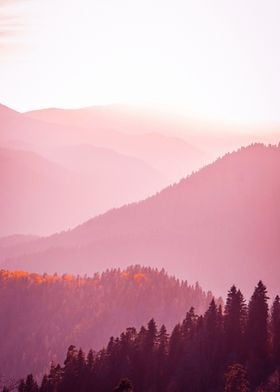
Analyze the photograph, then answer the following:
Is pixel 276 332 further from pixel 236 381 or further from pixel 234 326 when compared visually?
pixel 236 381

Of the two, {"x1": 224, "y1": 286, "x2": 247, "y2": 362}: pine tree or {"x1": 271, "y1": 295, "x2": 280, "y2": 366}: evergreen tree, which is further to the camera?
{"x1": 224, "y1": 286, "x2": 247, "y2": 362}: pine tree

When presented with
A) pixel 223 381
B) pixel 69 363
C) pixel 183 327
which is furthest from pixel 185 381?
pixel 69 363

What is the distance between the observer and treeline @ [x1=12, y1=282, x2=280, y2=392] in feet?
400

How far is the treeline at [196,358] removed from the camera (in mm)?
121875

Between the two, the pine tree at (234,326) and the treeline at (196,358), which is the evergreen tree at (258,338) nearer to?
the treeline at (196,358)

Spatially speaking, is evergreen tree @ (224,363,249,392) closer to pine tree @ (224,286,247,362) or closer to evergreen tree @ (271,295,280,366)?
evergreen tree @ (271,295,280,366)

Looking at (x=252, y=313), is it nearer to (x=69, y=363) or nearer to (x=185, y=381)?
(x=185, y=381)

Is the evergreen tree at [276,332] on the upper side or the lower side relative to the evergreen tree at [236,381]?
upper

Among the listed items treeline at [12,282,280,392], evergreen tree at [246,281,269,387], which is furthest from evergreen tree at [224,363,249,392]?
evergreen tree at [246,281,269,387]

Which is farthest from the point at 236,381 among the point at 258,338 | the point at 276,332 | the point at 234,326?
the point at 234,326

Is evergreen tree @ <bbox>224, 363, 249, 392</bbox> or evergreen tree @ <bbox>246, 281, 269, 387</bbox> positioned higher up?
evergreen tree @ <bbox>246, 281, 269, 387</bbox>

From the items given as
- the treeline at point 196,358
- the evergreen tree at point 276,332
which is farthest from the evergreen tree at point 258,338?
the evergreen tree at point 276,332

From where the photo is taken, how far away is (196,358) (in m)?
133

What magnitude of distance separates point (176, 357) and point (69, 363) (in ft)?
88.5
